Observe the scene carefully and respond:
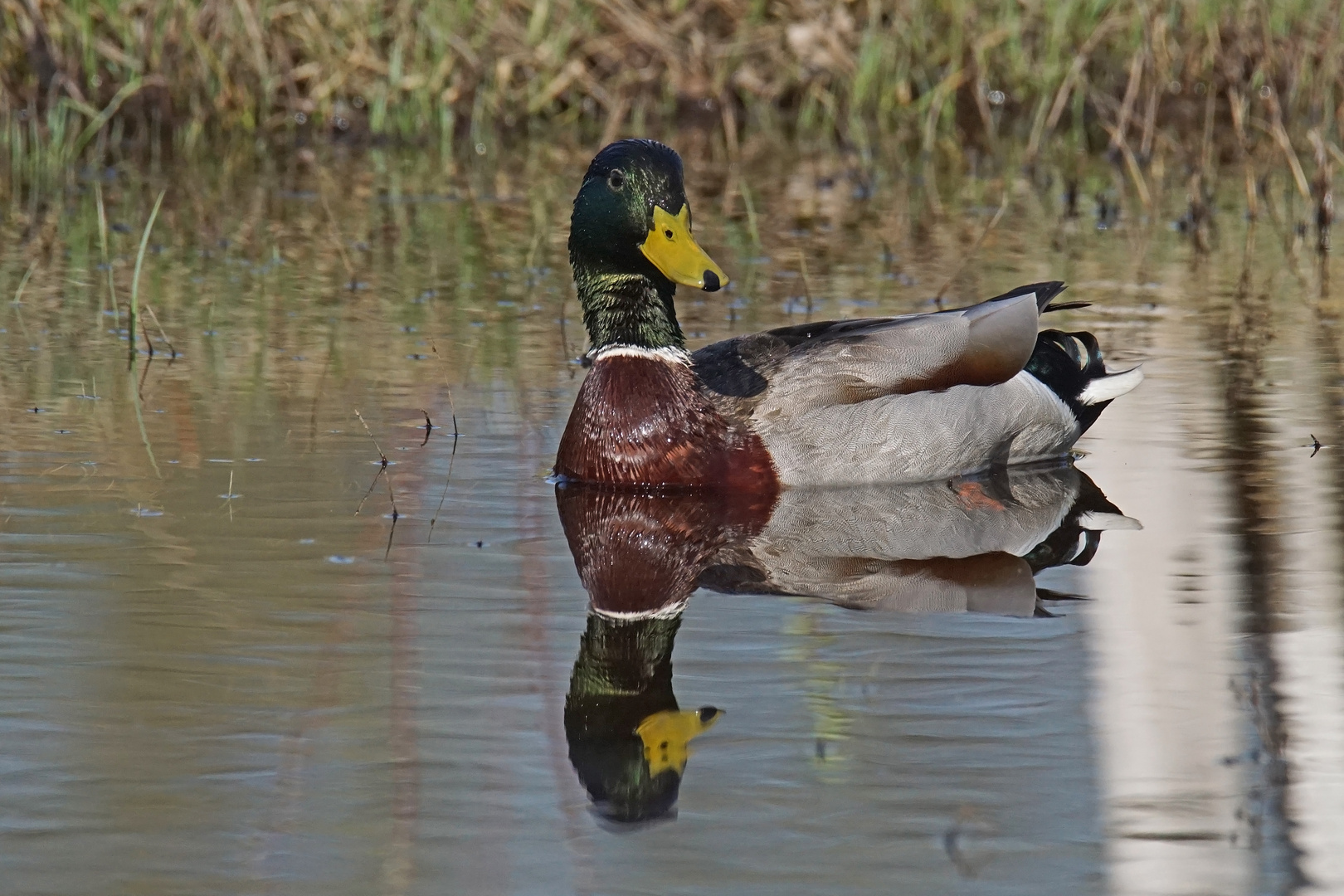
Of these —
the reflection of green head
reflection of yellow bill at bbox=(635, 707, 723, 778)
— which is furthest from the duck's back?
reflection of yellow bill at bbox=(635, 707, 723, 778)

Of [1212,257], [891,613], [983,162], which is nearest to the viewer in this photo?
[891,613]

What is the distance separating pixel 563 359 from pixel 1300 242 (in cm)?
460

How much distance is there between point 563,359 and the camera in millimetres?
8555

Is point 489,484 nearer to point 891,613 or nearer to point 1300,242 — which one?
point 891,613

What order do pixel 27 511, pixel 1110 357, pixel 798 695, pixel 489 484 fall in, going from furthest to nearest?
pixel 1110 357, pixel 489 484, pixel 27 511, pixel 798 695

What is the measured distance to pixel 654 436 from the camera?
672 centimetres

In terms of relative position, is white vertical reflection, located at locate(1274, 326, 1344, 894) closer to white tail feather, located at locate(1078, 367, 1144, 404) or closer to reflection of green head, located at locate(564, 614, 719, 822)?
white tail feather, located at locate(1078, 367, 1144, 404)

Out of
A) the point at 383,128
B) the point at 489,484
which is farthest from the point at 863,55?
the point at 489,484

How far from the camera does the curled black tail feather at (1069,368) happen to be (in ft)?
24.3

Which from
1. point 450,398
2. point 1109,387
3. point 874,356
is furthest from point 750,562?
point 1109,387

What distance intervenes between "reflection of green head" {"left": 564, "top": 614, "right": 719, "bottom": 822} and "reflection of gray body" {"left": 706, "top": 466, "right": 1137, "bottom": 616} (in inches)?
21.7

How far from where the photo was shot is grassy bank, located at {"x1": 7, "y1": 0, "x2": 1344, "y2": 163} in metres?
14.4

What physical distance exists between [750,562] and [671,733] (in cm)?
164

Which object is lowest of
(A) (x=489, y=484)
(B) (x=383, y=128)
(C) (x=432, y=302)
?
(B) (x=383, y=128)
